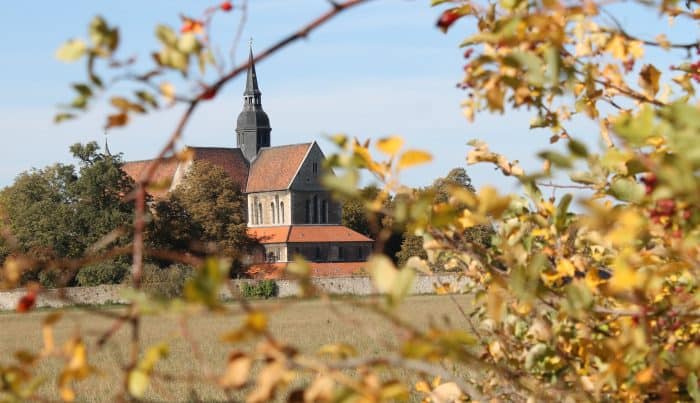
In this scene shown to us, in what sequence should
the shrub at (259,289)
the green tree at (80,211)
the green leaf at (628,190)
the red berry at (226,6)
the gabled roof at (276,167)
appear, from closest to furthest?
the red berry at (226,6) < the green leaf at (628,190) < the shrub at (259,289) < the green tree at (80,211) < the gabled roof at (276,167)

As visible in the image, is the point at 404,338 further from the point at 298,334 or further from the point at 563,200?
the point at 298,334

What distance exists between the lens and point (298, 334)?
26.4 m

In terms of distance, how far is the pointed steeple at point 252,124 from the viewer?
84.9 m

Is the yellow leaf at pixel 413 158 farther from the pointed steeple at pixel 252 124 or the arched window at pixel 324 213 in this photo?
the pointed steeple at pixel 252 124

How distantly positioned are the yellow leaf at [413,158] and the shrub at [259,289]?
5198cm

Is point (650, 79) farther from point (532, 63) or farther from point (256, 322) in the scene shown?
point (256, 322)

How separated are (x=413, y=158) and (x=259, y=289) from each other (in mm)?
52943

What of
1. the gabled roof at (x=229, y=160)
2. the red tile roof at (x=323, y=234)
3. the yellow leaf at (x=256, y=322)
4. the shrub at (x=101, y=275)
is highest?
the gabled roof at (x=229, y=160)

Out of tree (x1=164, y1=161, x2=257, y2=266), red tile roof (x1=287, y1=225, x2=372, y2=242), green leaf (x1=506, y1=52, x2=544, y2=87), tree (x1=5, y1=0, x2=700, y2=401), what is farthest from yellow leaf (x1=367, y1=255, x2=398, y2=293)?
Answer: red tile roof (x1=287, y1=225, x2=372, y2=242)

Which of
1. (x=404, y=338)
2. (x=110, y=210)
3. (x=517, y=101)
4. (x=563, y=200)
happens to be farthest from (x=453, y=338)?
(x=110, y=210)

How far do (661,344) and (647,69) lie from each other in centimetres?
62

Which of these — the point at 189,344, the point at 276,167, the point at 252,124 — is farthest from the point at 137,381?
the point at 252,124

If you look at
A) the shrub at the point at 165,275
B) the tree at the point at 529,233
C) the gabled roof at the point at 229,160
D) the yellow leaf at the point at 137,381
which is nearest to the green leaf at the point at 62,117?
the tree at the point at 529,233

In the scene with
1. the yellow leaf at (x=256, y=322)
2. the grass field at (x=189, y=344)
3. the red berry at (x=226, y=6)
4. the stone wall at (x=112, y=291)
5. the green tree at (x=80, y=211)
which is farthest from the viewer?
the green tree at (x=80, y=211)
